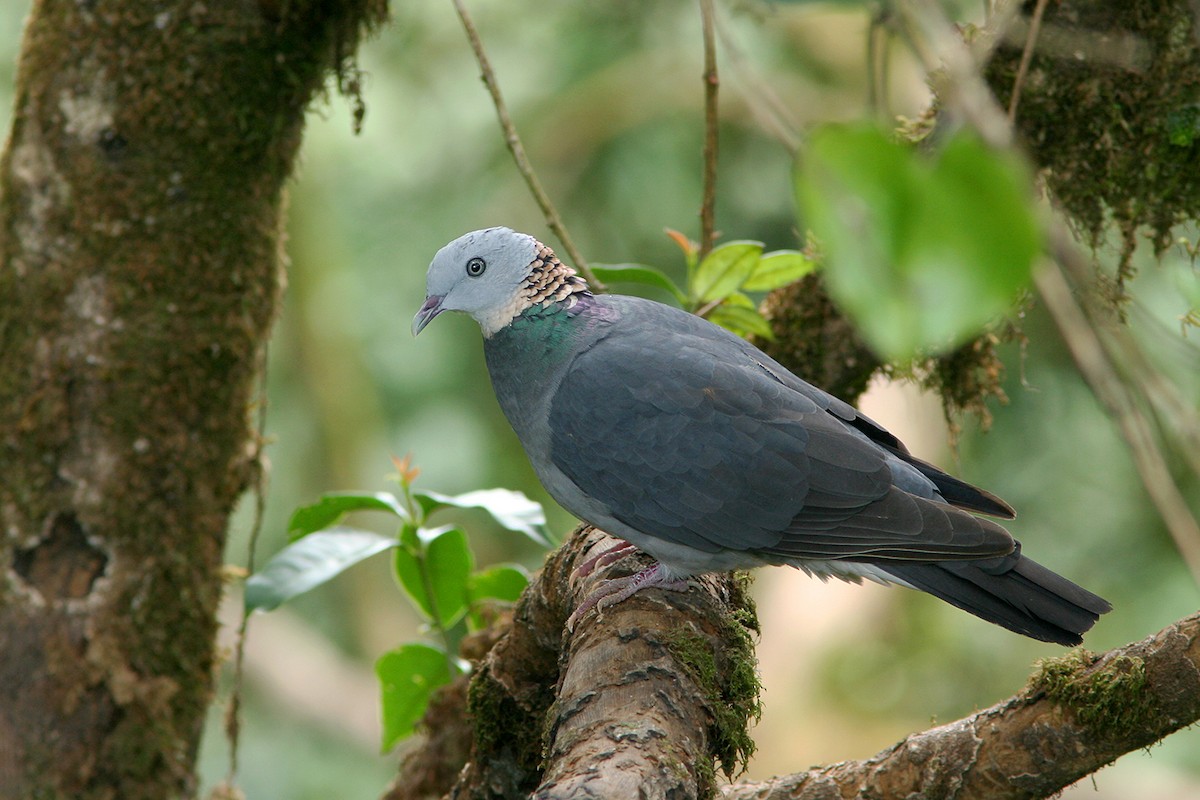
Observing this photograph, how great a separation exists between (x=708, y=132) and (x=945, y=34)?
225 cm

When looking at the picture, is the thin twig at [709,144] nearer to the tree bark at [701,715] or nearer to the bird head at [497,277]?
the bird head at [497,277]

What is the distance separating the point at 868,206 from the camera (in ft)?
2.27

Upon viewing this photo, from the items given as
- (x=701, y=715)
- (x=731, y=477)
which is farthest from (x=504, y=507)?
(x=701, y=715)

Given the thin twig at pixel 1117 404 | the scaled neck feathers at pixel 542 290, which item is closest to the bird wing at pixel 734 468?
the scaled neck feathers at pixel 542 290

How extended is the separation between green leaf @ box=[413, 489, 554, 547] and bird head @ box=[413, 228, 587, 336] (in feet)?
1.54

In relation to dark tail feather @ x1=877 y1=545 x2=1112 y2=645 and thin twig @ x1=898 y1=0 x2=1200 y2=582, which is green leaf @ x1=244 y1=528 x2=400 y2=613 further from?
thin twig @ x1=898 y1=0 x2=1200 y2=582

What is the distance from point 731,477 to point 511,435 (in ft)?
16.2

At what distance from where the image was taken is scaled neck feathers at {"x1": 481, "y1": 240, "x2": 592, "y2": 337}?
2.82 metres

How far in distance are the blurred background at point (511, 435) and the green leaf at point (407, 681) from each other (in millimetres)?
2890

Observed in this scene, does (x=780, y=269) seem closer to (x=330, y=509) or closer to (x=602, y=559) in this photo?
(x=602, y=559)

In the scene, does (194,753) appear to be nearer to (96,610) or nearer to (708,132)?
(96,610)

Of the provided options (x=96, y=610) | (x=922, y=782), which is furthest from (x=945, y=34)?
(x=96, y=610)

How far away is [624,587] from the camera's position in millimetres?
2453

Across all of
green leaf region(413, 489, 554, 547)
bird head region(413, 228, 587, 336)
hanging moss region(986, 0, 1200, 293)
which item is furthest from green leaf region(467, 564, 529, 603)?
hanging moss region(986, 0, 1200, 293)
